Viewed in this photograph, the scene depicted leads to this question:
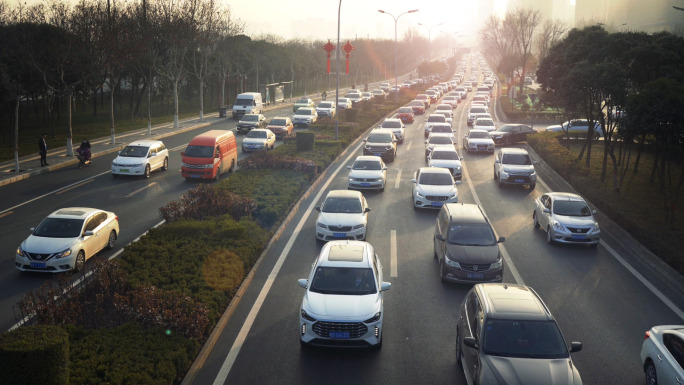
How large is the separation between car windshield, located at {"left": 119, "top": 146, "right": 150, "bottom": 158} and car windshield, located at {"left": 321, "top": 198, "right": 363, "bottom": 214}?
14.8 m

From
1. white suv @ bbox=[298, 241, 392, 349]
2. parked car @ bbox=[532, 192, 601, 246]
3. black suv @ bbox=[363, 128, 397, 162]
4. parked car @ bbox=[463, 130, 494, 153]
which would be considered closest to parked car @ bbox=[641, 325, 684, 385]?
white suv @ bbox=[298, 241, 392, 349]

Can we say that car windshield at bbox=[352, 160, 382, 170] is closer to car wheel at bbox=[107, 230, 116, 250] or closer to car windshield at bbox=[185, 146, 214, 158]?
car windshield at bbox=[185, 146, 214, 158]

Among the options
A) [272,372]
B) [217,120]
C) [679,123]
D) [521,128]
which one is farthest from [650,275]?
[217,120]

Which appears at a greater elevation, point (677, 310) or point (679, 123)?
point (679, 123)

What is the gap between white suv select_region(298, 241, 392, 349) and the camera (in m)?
11.5

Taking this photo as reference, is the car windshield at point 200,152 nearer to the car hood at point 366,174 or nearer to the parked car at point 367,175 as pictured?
the parked car at point 367,175

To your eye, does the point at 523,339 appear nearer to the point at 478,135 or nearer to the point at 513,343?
the point at 513,343

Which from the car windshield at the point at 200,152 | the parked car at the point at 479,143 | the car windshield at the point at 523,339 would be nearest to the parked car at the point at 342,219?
the car windshield at the point at 523,339

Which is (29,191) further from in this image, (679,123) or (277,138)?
(679,123)

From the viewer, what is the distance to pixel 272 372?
36.0 feet

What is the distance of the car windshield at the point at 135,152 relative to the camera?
31141 millimetres

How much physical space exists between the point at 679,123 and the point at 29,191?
88.9 feet

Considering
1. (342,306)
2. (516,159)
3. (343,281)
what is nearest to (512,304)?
(342,306)

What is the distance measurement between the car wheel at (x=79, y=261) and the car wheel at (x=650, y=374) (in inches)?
548
